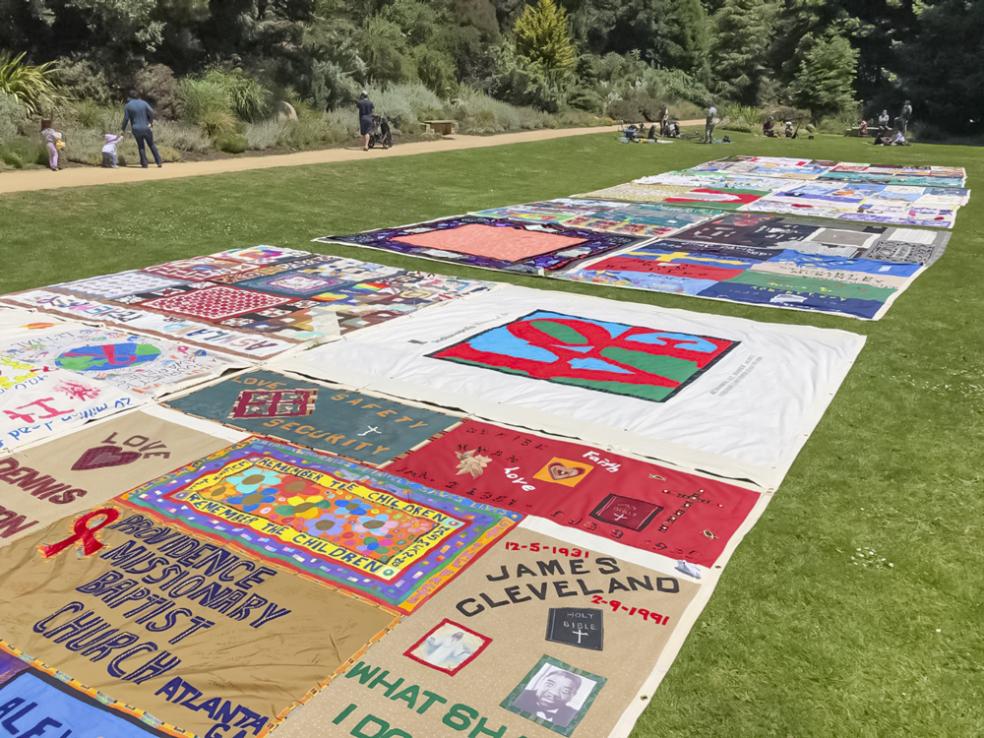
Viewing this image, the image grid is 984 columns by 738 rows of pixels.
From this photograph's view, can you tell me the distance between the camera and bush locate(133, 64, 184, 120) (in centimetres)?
2128

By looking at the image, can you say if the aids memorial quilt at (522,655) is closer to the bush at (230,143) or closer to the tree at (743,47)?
the bush at (230,143)

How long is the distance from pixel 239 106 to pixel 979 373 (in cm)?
2041

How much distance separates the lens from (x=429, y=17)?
35844 mm

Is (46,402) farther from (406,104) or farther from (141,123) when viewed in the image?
(406,104)

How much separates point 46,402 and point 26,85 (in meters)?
16.0

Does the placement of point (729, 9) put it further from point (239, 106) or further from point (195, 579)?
point (195, 579)

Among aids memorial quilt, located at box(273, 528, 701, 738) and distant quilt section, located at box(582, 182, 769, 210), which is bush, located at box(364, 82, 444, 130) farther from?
aids memorial quilt, located at box(273, 528, 701, 738)

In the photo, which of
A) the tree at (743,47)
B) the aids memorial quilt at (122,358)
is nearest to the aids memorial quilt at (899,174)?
the aids memorial quilt at (122,358)

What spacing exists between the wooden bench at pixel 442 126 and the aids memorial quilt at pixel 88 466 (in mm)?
22056

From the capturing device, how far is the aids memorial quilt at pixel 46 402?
5418mm

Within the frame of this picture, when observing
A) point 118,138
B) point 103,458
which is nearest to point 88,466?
point 103,458

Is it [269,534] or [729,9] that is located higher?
[729,9]

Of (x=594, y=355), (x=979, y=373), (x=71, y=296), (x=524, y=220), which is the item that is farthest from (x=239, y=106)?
(x=979, y=373)

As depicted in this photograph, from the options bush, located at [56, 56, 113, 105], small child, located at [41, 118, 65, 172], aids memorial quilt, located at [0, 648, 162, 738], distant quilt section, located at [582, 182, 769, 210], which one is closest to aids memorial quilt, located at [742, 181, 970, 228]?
distant quilt section, located at [582, 182, 769, 210]
